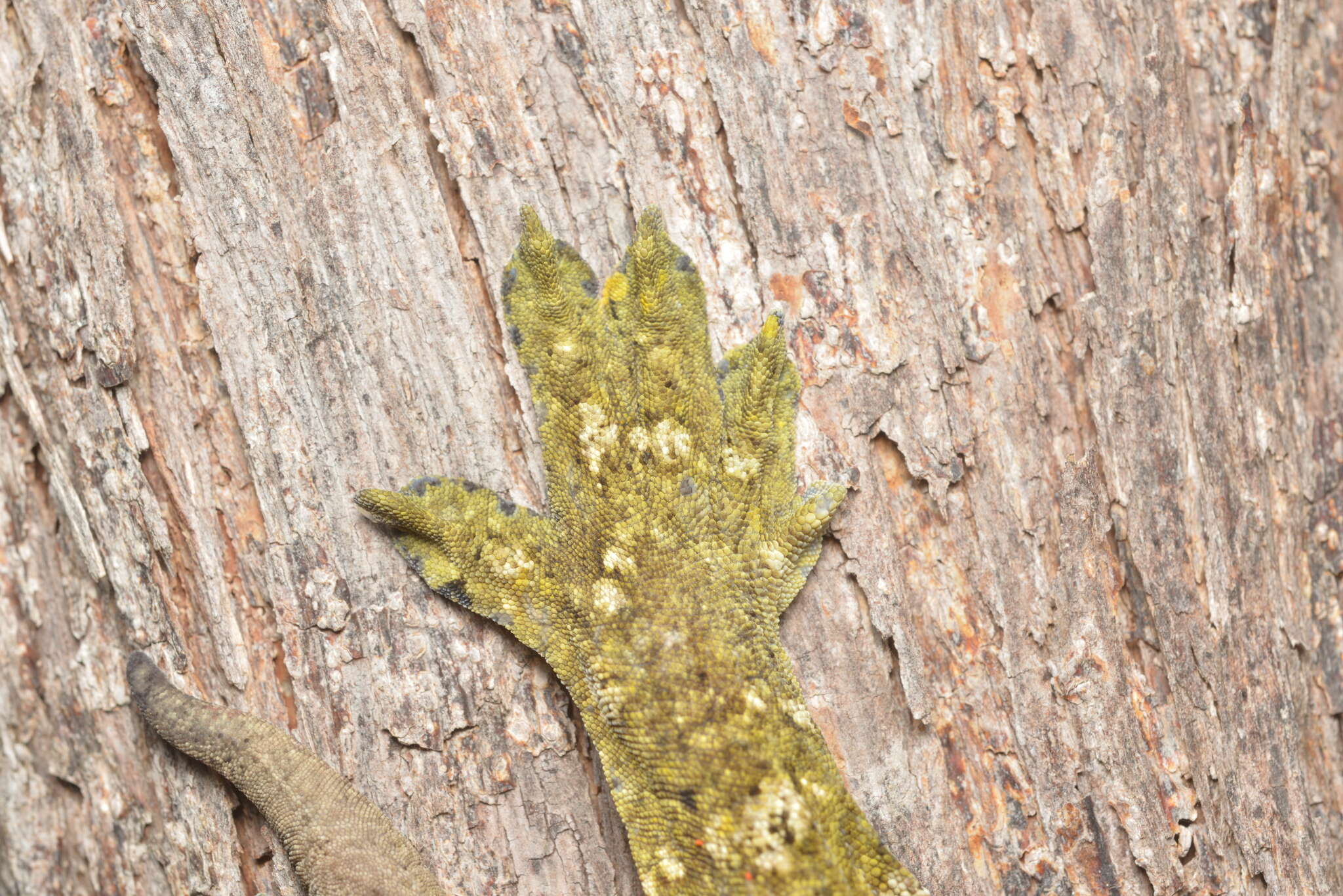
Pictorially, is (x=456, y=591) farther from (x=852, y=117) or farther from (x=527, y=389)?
(x=852, y=117)

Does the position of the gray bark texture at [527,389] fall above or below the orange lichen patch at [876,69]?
below

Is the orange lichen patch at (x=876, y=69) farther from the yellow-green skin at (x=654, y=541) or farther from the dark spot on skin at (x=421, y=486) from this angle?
the dark spot on skin at (x=421, y=486)

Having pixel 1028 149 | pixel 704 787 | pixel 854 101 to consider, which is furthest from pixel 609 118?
pixel 704 787

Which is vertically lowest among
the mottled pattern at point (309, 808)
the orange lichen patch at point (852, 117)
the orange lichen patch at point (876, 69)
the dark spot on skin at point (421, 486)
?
the mottled pattern at point (309, 808)

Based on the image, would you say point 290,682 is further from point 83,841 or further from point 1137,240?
point 1137,240

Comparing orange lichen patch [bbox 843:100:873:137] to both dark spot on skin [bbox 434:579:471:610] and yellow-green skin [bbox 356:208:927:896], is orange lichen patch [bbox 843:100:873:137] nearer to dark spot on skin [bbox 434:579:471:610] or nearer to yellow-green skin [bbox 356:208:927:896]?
yellow-green skin [bbox 356:208:927:896]

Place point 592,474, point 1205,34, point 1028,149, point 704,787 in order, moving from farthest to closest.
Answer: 1. point 1205,34
2. point 1028,149
3. point 592,474
4. point 704,787

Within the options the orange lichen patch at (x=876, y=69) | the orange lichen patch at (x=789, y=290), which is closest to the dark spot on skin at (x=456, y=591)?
the orange lichen patch at (x=789, y=290)
